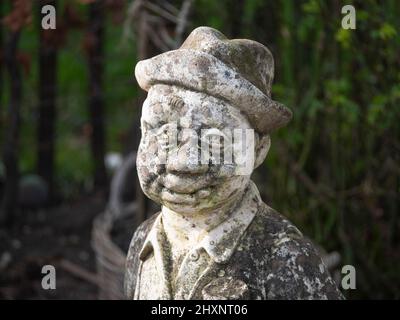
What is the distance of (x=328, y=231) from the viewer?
430 cm

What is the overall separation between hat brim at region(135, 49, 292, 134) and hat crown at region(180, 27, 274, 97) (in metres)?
0.04

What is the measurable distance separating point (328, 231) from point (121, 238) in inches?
40.6

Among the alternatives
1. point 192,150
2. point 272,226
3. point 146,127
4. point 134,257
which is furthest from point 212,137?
Answer: point 134,257

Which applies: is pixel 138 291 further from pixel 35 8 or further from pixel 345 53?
pixel 35 8

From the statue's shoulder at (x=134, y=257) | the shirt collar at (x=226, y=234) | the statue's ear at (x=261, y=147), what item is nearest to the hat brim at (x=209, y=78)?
the statue's ear at (x=261, y=147)

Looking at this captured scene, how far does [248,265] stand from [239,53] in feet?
1.73

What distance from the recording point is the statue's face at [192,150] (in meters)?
2.08

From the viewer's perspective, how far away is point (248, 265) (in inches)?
84.3

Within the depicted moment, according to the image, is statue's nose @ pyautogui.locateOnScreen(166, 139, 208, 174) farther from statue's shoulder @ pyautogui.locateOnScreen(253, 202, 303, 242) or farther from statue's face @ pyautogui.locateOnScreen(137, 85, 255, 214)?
statue's shoulder @ pyautogui.locateOnScreen(253, 202, 303, 242)

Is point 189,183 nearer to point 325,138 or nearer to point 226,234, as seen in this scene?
point 226,234

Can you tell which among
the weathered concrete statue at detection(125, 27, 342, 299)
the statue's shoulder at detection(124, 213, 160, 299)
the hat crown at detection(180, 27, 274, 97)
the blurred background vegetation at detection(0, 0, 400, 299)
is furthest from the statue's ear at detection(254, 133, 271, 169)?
the blurred background vegetation at detection(0, 0, 400, 299)

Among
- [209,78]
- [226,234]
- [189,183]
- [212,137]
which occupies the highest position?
[209,78]

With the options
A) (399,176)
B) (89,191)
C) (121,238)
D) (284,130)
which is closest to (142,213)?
(121,238)

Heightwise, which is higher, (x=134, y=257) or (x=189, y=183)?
(x=189, y=183)
